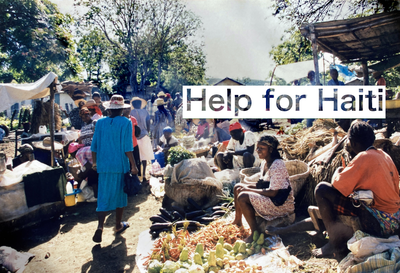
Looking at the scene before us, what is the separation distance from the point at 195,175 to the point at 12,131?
1694cm

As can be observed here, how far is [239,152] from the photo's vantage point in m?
4.65

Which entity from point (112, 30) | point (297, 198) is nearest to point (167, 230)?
point (297, 198)

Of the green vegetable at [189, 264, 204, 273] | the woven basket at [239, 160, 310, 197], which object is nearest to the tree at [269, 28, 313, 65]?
the woven basket at [239, 160, 310, 197]

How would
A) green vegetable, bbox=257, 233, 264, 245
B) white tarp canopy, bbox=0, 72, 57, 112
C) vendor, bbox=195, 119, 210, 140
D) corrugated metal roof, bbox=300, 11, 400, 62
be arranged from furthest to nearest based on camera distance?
vendor, bbox=195, 119, 210, 140
corrugated metal roof, bbox=300, 11, 400, 62
white tarp canopy, bbox=0, 72, 57, 112
green vegetable, bbox=257, 233, 264, 245

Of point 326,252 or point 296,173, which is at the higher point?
point 296,173

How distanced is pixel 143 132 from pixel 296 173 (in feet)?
11.4

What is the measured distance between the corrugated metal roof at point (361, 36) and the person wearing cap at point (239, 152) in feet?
7.93

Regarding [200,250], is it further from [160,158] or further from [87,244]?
[160,158]

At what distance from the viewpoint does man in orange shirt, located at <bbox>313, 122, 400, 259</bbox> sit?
2168 mm

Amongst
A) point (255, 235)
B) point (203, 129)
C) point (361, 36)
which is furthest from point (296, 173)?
point (203, 129)

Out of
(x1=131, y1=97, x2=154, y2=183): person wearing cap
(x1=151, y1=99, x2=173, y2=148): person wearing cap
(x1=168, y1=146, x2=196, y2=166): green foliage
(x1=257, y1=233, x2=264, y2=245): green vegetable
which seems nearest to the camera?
(x1=257, y1=233, x2=264, y2=245): green vegetable

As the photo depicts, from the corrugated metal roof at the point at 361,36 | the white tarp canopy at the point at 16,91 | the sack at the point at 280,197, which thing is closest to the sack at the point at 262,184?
the sack at the point at 280,197

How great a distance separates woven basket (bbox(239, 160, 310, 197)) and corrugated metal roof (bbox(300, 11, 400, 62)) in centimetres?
285

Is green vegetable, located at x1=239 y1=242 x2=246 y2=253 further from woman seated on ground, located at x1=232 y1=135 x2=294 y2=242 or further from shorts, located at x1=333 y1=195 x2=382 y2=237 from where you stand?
shorts, located at x1=333 y1=195 x2=382 y2=237
